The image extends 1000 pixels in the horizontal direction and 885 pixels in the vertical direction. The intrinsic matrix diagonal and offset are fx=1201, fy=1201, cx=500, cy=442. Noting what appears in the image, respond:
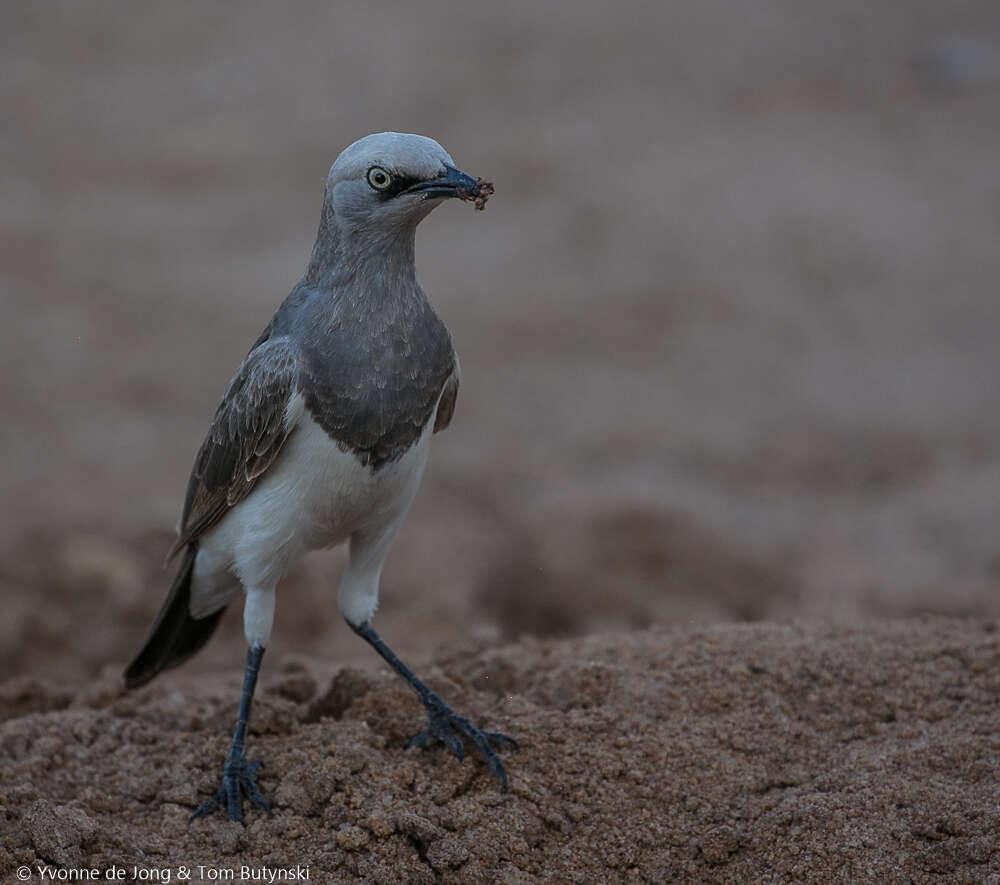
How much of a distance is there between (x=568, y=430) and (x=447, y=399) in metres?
4.94

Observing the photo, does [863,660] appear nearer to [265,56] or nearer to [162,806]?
[162,806]

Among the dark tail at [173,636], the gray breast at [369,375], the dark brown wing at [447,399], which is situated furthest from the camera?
the dark tail at [173,636]

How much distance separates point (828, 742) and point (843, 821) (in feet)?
2.17

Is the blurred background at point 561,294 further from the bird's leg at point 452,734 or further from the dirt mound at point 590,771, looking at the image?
the bird's leg at point 452,734

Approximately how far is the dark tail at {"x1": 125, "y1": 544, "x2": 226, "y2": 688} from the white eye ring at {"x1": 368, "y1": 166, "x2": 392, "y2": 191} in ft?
6.17

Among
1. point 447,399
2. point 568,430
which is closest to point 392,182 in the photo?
point 447,399

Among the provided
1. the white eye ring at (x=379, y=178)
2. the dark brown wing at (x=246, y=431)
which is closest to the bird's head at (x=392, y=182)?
the white eye ring at (x=379, y=178)

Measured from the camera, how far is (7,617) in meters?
7.31

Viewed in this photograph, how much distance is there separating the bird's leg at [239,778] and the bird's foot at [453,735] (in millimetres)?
616

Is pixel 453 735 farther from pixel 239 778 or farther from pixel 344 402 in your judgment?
pixel 344 402

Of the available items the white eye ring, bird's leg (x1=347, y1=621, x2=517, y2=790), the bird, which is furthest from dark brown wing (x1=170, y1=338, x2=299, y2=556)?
bird's leg (x1=347, y1=621, x2=517, y2=790)

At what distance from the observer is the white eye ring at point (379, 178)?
4152 millimetres

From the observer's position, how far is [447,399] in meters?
4.75

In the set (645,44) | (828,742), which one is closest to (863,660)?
(828,742)
